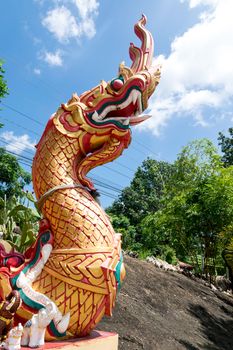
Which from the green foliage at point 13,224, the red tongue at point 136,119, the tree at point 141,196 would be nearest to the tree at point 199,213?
the green foliage at point 13,224

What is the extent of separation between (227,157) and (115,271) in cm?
2104

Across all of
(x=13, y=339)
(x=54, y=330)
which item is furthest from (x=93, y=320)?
(x=13, y=339)

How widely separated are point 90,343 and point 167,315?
407cm

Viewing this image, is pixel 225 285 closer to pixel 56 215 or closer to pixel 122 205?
pixel 56 215

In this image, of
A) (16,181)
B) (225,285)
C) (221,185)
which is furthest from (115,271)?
(16,181)

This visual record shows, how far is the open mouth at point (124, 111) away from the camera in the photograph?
2.64 meters

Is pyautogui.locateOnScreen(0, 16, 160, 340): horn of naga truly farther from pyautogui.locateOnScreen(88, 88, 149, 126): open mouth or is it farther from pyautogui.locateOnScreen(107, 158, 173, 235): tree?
pyautogui.locateOnScreen(107, 158, 173, 235): tree

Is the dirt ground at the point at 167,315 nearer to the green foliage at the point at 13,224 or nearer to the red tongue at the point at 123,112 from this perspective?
the green foliage at the point at 13,224

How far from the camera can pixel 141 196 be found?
1120 inches

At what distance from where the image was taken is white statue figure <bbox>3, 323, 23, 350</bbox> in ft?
6.46

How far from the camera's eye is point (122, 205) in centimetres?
2798

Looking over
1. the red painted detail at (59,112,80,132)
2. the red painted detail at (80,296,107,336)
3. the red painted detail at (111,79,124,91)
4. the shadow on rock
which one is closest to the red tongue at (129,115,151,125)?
the red painted detail at (111,79,124,91)

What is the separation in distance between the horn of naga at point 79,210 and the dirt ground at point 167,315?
2012mm

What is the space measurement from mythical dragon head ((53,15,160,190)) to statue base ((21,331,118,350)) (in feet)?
3.45
